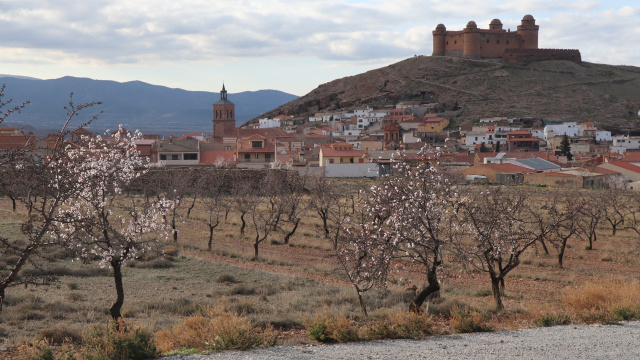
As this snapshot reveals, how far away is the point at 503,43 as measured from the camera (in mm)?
135125

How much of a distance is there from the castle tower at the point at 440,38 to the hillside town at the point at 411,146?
84.6 feet

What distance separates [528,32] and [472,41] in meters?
11.8

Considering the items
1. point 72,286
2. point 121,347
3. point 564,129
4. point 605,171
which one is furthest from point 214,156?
point 564,129

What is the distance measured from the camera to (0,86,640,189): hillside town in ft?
185

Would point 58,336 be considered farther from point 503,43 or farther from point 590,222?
point 503,43

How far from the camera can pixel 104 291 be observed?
51.3ft

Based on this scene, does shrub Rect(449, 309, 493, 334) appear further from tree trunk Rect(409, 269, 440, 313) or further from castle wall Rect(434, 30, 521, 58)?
castle wall Rect(434, 30, 521, 58)

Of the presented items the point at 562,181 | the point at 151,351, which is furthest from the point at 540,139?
the point at 151,351

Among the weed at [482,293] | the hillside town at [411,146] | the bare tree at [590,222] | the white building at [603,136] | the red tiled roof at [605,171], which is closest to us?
the weed at [482,293]

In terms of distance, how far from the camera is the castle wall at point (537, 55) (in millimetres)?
131875

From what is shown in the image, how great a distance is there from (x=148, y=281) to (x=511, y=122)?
298 ft

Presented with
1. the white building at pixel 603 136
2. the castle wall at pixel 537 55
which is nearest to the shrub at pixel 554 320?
the white building at pixel 603 136

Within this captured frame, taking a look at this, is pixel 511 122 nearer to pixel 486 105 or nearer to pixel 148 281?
pixel 486 105

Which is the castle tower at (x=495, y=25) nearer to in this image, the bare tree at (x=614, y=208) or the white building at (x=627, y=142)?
the white building at (x=627, y=142)
